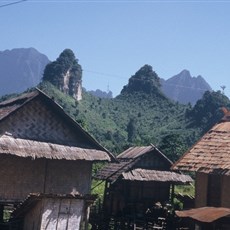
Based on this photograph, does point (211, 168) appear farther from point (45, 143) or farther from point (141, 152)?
point (141, 152)

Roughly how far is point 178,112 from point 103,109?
1380 cm

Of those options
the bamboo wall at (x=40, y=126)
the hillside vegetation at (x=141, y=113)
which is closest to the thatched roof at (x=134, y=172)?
the bamboo wall at (x=40, y=126)

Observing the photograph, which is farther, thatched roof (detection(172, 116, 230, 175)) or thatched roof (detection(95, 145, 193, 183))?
thatched roof (detection(95, 145, 193, 183))

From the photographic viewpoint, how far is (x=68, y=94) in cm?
7275

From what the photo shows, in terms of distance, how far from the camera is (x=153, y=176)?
21.7 m

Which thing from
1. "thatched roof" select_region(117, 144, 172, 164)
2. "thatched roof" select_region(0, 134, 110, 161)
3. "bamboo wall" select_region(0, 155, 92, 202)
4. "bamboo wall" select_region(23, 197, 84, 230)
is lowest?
"bamboo wall" select_region(23, 197, 84, 230)

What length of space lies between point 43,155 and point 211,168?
609 centimetres

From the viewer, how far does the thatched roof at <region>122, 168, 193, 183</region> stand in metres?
21.0

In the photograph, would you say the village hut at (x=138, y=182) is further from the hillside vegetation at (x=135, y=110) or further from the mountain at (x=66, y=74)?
the mountain at (x=66, y=74)

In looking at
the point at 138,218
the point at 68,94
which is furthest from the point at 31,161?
the point at 68,94

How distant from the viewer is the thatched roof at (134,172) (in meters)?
21.1

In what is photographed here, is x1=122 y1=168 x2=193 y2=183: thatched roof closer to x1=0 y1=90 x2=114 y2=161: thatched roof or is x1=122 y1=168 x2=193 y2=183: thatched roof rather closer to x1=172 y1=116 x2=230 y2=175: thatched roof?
x1=0 y1=90 x2=114 y2=161: thatched roof

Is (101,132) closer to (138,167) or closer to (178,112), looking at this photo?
(178,112)

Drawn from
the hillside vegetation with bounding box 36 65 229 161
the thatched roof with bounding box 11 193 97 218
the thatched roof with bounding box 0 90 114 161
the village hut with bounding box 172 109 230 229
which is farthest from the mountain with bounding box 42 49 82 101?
the thatched roof with bounding box 11 193 97 218
